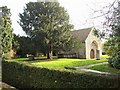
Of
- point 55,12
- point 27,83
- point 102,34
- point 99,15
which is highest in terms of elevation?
point 55,12

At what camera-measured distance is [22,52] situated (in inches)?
939

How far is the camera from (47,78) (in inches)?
241

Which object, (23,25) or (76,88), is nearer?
(76,88)

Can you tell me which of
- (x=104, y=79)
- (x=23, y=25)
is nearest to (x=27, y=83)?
(x=104, y=79)

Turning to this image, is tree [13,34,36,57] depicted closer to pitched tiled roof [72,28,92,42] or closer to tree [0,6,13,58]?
tree [0,6,13,58]

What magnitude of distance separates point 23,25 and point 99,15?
18.4 m

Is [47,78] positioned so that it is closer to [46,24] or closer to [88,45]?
[46,24]

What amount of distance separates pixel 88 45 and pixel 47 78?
19490 millimetres

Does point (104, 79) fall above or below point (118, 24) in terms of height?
below

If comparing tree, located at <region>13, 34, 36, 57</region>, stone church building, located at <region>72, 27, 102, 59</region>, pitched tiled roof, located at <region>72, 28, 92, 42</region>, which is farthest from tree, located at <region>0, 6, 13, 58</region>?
pitched tiled roof, located at <region>72, 28, 92, 42</region>

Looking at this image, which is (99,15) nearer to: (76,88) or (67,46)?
(76,88)

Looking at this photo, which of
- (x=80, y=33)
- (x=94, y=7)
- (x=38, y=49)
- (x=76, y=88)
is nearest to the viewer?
(x=94, y=7)

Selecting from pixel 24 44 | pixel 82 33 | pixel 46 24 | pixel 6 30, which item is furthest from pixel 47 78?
pixel 82 33

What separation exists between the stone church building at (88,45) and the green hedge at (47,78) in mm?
16181
